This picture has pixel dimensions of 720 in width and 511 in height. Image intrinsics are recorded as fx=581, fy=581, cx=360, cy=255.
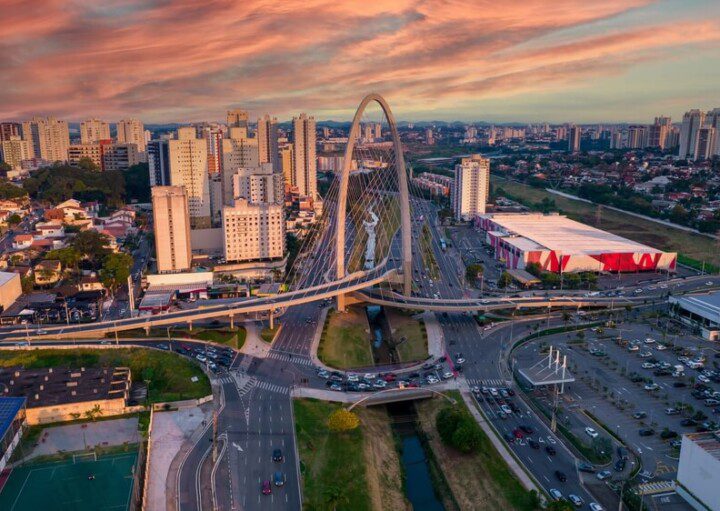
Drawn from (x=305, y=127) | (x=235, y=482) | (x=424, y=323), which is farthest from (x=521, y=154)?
(x=235, y=482)

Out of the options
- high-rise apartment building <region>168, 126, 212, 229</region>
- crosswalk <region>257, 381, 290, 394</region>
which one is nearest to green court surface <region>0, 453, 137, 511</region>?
crosswalk <region>257, 381, 290, 394</region>

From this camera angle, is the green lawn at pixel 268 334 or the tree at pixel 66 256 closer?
the green lawn at pixel 268 334

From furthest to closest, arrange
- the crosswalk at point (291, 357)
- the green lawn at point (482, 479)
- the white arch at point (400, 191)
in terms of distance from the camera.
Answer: the white arch at point (400, 191) < the crosswalk at point (291, 357) < the green lawn at point (482, 479)

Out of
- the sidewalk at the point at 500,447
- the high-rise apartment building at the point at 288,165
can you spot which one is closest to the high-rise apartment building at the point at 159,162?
the high-rise apartment building at the point at 288,165

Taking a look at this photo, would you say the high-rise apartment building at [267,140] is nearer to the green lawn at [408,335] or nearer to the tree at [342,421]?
the green lawn at [408,335]

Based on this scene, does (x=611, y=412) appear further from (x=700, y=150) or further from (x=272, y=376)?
(x=700, y=150)

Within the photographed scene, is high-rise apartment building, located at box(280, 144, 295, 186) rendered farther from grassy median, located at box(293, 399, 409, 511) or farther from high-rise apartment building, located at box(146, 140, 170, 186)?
grassy median, located at box(293, 399, 409, 511)

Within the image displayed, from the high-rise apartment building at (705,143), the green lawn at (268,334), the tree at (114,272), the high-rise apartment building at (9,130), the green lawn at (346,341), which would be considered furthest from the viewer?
the high-rise apartment building at (9,130)
